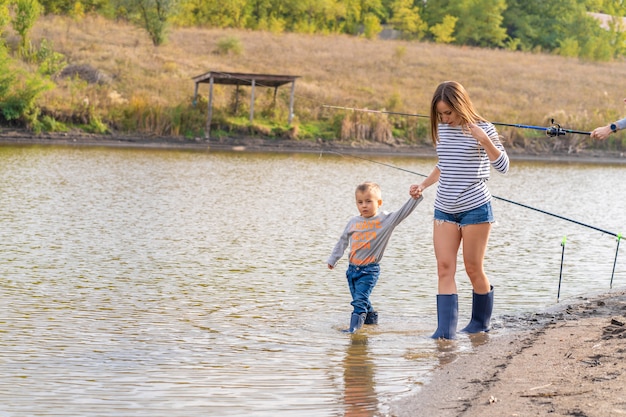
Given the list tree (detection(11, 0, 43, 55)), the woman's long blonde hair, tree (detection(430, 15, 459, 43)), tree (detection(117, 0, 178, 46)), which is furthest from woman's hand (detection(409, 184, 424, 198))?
tree (detection(430, 15, 459, 43))

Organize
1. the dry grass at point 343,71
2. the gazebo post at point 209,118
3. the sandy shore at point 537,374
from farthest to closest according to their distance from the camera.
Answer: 1. the dry grass at point 343,71
2. the gazebo post at point 209,118
3. the sandy shore at point 537,374

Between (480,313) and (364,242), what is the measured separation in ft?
3.47

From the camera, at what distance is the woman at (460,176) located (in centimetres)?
703

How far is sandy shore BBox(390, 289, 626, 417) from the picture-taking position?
5.15 meters

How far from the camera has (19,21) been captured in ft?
145

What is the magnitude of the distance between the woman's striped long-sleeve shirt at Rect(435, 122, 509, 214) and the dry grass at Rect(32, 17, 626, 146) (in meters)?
33.2

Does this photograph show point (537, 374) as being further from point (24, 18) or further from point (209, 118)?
point (24, 18)

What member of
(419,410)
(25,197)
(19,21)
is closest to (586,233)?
(25,197)

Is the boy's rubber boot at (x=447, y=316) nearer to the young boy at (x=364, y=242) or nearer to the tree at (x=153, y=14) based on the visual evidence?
the young boy at (x=364, y=242)

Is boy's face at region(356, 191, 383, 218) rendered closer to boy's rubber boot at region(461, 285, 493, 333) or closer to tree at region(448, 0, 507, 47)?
boy's rubber boot at region(461, 285, 493, 333)

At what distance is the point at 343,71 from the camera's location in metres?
53.8

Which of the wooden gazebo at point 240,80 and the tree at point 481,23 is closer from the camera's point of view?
the wooden gazebo at point 240,80

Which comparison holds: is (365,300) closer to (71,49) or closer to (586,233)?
(586,233)

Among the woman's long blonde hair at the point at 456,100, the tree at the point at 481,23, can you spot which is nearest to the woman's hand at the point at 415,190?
the woman's long blonde hair at the point at 456,100
